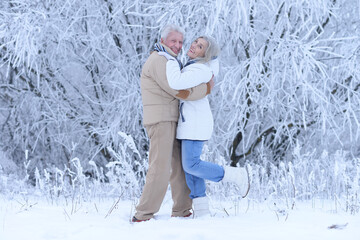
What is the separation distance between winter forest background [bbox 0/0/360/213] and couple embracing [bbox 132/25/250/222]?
2.69 ft

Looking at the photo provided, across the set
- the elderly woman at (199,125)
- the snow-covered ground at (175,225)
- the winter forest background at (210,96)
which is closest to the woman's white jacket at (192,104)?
the elderly woman at (199,125)

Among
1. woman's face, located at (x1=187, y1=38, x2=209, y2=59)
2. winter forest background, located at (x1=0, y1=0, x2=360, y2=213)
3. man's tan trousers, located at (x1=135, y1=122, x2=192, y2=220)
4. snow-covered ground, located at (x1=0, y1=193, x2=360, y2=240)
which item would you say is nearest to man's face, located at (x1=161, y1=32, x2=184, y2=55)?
woman's face, located at (x1=187, y1=38, x2=209, y2=59)

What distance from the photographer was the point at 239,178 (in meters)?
3.38

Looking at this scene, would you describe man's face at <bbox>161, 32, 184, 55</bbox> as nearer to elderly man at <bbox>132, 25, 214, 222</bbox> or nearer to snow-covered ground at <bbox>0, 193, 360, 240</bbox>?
elderly man at <bbox>132, 25, 214, 222</bbox>

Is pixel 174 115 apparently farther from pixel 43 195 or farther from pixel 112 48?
pixel 112 48

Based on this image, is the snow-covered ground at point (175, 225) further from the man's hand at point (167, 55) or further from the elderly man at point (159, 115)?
the man's hand at point (167, 55)

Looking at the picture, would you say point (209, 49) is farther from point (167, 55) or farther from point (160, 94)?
point (160, 94)

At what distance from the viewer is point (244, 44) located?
5.05 m

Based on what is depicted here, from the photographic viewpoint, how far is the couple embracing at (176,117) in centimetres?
320

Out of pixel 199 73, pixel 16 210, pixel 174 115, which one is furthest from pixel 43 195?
pixel 199 73

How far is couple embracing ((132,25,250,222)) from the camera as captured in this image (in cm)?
320

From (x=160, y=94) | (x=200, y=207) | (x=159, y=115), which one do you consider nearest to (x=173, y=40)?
(x=160, y=94)

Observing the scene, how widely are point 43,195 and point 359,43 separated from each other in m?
3.74

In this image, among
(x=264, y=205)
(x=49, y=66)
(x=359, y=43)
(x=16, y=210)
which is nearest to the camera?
(x=16, y=210)
